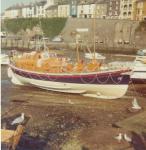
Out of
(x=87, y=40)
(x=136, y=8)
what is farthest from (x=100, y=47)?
(x=136, y=8)

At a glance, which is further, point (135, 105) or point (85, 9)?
point (85, 9)

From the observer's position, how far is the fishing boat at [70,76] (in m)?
28.1

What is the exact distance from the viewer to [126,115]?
79.5 ft

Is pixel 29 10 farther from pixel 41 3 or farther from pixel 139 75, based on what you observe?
pixel 139 75

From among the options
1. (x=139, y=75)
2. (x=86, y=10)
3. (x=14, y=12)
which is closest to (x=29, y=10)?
(x=14, y=12)

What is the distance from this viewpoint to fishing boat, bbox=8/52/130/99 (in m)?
28.1

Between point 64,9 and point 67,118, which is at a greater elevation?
point 64,9

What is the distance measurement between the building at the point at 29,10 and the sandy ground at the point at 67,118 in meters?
119

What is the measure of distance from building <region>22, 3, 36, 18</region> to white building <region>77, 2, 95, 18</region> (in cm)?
3064

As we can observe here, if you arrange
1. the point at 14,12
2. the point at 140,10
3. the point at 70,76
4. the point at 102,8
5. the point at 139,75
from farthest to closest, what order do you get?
the point at 14,12 → the point at 102,8 → the point at 140,10 → the point at 139,75 → the point at 70,76

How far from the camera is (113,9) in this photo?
111m

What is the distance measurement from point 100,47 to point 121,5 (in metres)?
36.9

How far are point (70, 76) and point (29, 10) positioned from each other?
127 meters

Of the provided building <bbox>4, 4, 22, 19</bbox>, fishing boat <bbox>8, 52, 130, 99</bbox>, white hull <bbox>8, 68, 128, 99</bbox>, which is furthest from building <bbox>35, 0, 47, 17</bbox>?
white hull <bbox>8, 68, 128, 99</bbox>
